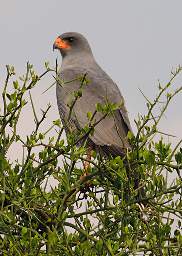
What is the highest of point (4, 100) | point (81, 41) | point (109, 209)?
point (81, 41)

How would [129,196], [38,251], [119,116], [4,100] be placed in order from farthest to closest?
[119,116]
[4,100]
[129,196]
[38,251]

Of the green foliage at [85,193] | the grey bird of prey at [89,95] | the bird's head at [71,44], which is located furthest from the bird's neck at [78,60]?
the green foliage at [85,193]

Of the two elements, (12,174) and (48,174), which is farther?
Result: (48,174)

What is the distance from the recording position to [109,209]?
5793 mm

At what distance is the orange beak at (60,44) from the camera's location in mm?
12266

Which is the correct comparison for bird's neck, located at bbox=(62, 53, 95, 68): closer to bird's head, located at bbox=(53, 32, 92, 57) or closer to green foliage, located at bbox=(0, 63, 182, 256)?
bird's head, located at bbox=(53, 32, 92, 57)

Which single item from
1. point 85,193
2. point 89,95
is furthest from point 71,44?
point 85,193

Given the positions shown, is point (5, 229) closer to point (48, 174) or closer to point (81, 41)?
point (48, 174)

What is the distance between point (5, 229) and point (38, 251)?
0.60 metres

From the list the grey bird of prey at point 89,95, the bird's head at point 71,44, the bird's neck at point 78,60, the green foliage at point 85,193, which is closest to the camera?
the green foliage at point 85,193

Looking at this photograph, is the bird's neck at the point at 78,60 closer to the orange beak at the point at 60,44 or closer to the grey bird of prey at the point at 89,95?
the grey bird of prey at the point at 89,95

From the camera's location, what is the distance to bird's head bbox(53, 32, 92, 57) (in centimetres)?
1220

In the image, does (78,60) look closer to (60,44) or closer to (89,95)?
(60,44)

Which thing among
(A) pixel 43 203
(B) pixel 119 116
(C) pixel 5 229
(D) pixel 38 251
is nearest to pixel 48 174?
(A) pixel 43 203
